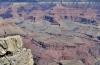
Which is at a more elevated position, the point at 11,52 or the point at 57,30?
the point at 11,52

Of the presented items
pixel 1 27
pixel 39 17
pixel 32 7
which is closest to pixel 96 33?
pixel 1 27

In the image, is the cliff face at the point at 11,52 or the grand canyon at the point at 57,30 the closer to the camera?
the cliff face at the point at 11,52

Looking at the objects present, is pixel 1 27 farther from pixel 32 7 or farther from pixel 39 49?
pixel 32 7

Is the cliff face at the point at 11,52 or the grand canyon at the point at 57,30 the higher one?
the cliff face at the point at 11,52

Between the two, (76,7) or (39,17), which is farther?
(76,7)

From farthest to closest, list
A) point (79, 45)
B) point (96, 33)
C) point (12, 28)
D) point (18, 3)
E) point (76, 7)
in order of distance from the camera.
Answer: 1. point (18, 3)
2. point (76, 7)
3. point (96, 33)
4. point (12, 28)
5. point (79, 45)

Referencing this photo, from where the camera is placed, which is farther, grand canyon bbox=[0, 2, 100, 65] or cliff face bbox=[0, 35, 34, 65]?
grand canyon bbox=[0, 2, 100, 65]

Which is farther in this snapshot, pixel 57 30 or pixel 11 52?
pixel 57 30

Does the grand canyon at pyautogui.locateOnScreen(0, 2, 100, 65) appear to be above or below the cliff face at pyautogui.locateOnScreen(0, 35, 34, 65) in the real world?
below
